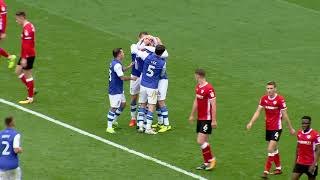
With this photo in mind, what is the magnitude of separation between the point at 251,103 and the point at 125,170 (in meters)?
6.57

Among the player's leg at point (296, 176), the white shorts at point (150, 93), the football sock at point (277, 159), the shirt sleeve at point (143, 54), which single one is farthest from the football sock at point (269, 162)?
the shirt sleeve at point (143, 54)

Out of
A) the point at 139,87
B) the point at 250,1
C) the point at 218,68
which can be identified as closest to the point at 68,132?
the point at 139,87

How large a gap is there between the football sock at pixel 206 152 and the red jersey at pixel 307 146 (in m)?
2.31

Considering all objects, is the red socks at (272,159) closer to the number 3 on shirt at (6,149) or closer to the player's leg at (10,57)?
the number 3 on shirt at (6,149)

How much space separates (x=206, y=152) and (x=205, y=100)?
48.8 inches

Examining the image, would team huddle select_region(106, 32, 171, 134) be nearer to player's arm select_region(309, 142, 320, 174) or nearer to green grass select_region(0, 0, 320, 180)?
green grass select_region(0, 0, 320, 180)

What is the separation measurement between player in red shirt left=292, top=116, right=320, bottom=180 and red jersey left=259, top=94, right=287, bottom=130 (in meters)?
0.94

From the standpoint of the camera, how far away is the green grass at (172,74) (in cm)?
2127

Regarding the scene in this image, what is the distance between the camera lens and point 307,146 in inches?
749

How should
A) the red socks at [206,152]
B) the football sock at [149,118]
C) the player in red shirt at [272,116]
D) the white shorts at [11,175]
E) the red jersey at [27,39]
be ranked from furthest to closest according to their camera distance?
1. the red jersey at [27,39]
2. the football sock at [149,118]
3. the red socks at [206,152]
4. the player in red shirt at [272,116]
5. the white shorts at [11,175]

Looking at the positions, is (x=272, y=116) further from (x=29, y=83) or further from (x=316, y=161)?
(x=29, y=83)

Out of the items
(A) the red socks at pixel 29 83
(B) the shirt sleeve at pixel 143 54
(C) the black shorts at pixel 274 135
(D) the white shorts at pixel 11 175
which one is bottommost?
(D) the white shorts at pixel 11 175

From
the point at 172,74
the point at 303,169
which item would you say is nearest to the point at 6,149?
the point at 303,169

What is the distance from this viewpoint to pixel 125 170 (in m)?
20.6
